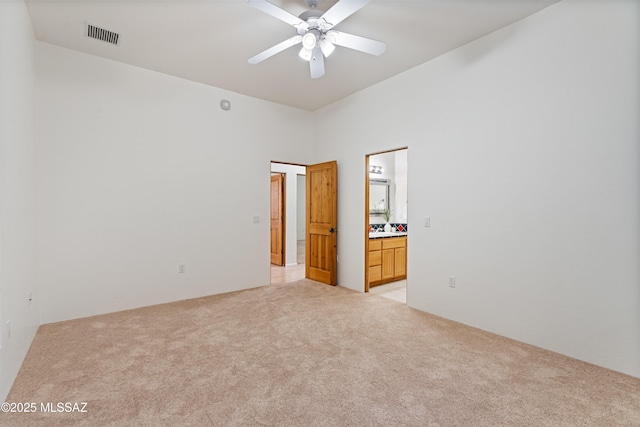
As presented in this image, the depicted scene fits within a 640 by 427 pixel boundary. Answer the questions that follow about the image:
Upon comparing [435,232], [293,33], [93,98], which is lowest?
[435,232]

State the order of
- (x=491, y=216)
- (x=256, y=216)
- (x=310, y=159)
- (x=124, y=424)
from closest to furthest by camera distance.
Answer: (x=124, y=424)
(x=491, y=216)
(x=256, y=216)
(x=310, y=159)

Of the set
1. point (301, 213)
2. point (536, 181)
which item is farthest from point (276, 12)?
point (301, 213)

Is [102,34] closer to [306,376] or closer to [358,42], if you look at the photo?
[358,42]

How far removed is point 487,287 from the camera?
299cm

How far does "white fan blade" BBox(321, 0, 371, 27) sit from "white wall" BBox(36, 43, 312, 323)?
2.49 metres

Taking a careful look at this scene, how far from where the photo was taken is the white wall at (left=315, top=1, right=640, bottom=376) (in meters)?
2.23

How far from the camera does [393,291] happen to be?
444 centimetres

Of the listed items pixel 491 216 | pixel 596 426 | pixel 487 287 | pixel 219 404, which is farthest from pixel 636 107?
pixel 219 404

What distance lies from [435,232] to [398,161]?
2.96m

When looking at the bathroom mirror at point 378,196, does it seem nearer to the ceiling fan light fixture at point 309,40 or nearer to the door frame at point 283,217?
the door frame at point 283,217

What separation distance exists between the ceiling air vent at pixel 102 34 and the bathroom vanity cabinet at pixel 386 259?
12.5 feet

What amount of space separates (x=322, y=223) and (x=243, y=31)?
2.90 metres

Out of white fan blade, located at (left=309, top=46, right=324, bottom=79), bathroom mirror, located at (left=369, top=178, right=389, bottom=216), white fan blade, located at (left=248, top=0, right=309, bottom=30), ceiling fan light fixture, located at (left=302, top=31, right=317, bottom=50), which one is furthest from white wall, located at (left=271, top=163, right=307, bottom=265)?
white fan blade, located at (left=248, top=0, right=309, bottom=30)

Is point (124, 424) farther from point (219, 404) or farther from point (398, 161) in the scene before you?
point (398, 161)
